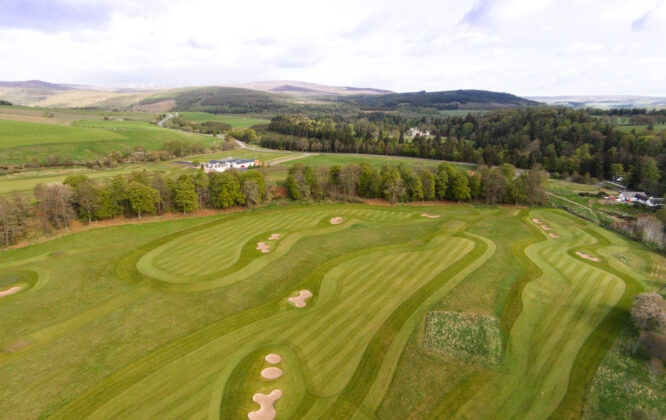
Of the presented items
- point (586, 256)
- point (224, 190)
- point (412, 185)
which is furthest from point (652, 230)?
point (224, 190)

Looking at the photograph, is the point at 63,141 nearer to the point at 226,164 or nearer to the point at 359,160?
the point at 226,164

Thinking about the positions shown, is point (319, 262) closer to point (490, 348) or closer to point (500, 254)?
point (490, 348)

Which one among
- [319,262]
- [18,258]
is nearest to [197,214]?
[18,258]

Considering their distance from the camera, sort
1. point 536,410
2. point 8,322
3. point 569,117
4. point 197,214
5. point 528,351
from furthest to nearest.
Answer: point 569,117 < point 197,214 < point 8,322 < point 528,351 < point 536,410

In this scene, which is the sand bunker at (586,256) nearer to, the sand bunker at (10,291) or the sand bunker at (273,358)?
the sand bunker at (273,358)

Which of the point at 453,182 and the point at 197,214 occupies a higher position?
the point at 453,182

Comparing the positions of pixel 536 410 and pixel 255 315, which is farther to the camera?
pixel 255 315

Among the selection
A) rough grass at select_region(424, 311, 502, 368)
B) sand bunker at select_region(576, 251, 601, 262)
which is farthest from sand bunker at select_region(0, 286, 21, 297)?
sand bunker at select_region(576, 251, 601, 262)

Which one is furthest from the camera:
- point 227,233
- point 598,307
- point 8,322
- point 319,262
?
point 227,233
